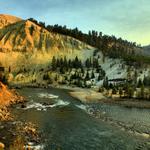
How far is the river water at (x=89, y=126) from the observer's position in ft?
170

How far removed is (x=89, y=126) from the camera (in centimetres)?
6569

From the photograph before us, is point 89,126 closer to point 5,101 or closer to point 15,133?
point 15,133

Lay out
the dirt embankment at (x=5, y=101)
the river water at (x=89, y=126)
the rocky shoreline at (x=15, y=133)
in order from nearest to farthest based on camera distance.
A: the rocky shoreline at (x=15, y=133) < the river water at (x=89, y=126) < the dirt embankment at (x=5, y=101)

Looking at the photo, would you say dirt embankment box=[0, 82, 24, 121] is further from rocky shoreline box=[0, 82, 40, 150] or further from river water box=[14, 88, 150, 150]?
river water box=[14, 88, 150, 150]

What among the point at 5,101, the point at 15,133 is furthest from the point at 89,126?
the point at 5,101

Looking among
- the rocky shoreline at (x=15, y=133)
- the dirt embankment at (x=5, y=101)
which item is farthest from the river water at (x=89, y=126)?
the dirt embankment at (x=5, y=101)

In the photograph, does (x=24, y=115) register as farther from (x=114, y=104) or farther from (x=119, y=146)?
(x=114, y=104)

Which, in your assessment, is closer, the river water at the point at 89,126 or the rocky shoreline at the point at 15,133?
the rocky shoreline at the point at 15,133

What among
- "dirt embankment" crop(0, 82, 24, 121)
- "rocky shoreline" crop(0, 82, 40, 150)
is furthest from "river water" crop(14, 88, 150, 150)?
"dirt embankment" crop(0, 82, 24, 121)

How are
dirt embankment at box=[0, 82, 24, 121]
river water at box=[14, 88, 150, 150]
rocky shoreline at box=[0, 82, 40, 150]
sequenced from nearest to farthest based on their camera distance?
rocky shoreline at box=[0, 82, 40, 150]
river water at box=[14, 88, 150, 150]
dirt embankment at box=[0, 82, 24, 121]

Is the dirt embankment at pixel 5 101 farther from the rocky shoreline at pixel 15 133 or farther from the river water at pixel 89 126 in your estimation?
the river water at pixel 89 126

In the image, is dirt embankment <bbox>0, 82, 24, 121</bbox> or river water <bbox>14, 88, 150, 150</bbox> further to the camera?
dirt embankment <bbox>0, 82, 24, 121</bbox>

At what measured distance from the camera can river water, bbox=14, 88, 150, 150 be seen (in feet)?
170

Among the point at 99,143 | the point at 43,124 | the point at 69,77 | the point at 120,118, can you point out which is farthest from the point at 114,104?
the point at 69,77
